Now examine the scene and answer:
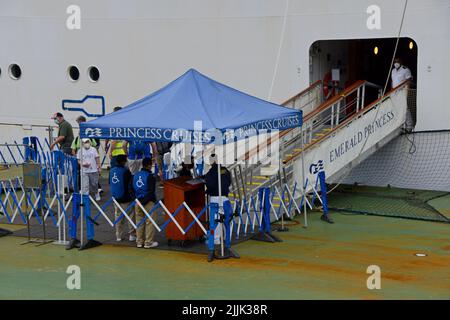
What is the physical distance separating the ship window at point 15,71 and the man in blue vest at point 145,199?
10.6m

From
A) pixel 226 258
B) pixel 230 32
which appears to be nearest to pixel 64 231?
pixel 226 258

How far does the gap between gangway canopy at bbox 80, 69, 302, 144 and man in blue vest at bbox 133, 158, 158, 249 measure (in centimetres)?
72

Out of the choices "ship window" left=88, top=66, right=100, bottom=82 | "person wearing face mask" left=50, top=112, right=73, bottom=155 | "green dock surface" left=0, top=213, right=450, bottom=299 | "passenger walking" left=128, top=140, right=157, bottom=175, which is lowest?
"green dock surface" left=0, top=213, right=450, bottom=299

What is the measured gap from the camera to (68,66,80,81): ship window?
66.5ft

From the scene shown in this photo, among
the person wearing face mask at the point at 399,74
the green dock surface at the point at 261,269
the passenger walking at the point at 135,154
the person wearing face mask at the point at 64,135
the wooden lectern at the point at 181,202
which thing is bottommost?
the green dock surface at the point at 261,269

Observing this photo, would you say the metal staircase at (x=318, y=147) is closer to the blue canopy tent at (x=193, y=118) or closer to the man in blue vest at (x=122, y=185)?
the blue canopy tent at (x=193, y=118)

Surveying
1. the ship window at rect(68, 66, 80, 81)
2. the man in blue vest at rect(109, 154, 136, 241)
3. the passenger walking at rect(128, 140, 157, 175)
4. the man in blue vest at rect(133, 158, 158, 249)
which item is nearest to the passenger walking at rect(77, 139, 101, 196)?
the passenger walking at rect(128, 140, 157, 175)

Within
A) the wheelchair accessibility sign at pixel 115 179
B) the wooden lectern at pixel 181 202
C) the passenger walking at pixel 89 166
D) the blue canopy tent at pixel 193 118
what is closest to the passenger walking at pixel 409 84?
the blue canopy tent at pixel 193 118

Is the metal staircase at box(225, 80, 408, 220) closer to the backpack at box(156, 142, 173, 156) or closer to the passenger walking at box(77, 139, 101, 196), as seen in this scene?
the backpack at box(156, 142, 173, 156)

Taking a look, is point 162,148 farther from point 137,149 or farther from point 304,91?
point 304,91

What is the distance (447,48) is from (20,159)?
11.7 meters

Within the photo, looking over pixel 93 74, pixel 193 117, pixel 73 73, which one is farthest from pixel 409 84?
pixel 73 73

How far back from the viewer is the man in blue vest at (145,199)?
11.9m
